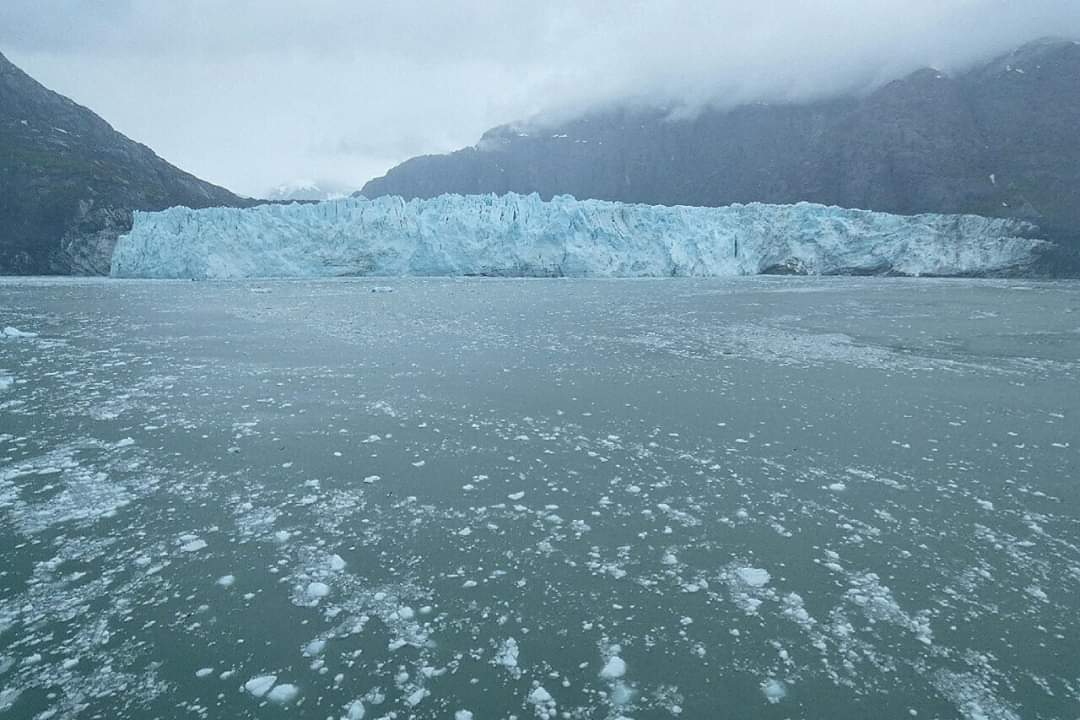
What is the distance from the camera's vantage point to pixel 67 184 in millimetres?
54312

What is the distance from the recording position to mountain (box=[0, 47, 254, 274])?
159 feet

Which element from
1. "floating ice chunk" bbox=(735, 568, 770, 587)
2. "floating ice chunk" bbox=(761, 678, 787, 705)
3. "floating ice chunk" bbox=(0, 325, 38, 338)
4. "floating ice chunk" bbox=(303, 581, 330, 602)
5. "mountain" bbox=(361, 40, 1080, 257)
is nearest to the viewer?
"floating ice chunk" bbox=(761, 678, 787, 705)

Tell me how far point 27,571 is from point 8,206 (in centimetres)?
6357

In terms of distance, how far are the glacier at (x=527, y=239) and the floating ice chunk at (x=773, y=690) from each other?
38924mm

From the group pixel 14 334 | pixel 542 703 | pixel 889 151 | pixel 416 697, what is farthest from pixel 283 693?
pixel 889 151

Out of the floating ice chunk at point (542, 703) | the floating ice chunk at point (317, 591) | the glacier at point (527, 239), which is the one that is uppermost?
the glacier at point (527, 239)

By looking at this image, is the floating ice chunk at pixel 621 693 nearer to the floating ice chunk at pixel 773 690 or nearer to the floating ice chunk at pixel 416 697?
the floating ice chunk at pixel 773 690

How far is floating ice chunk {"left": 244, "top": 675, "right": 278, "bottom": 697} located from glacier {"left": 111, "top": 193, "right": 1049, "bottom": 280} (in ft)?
128

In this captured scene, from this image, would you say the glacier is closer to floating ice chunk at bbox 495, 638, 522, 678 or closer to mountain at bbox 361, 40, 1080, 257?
mountain at bbox 361, 40, 1080, 257

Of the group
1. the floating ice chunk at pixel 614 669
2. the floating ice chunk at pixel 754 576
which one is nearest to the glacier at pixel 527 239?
the floating ice chunk at pixel 754 576

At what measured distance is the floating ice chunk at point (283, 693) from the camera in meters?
3.15

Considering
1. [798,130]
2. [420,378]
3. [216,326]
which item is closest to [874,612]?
[420,378]

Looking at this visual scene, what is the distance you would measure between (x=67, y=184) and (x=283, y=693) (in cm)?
6682

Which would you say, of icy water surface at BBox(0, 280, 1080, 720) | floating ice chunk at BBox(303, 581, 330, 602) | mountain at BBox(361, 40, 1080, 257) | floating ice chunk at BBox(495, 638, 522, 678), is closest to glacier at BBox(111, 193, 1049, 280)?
mountain at BBox(361, 40, 1080, 257)
